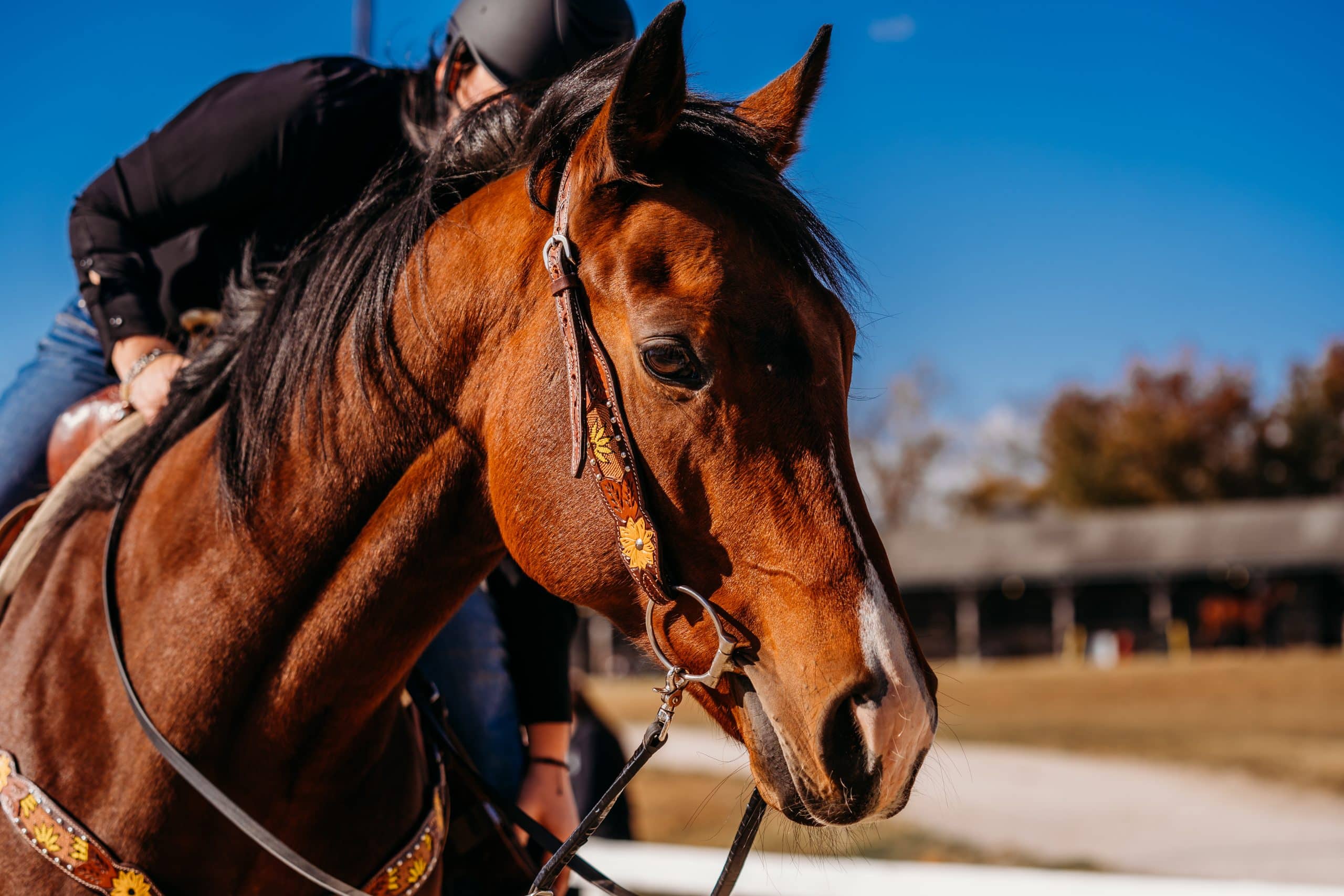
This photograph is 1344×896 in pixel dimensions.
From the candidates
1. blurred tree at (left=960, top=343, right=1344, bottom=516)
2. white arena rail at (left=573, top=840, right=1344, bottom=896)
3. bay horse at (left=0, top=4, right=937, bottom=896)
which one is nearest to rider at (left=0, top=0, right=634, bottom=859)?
bay horse at (left=0, top=4, right=937, bottom=896)

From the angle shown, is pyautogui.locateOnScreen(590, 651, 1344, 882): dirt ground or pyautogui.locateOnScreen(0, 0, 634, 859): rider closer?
pyautogui.locateOnScreen(0, 0, 634, 859): rider

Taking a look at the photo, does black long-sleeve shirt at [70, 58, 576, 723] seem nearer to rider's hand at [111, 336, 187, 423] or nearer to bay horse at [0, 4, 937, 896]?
rider's hand at [111, 336, 187, 423]

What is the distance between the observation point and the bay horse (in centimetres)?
163

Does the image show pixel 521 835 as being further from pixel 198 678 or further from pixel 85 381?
pixel 85 381

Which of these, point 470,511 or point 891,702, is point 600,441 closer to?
point 470,511

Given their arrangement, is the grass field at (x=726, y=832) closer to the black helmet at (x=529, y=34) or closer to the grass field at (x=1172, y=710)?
the grass field at (x=1172, y=710)

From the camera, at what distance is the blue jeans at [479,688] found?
2.62m

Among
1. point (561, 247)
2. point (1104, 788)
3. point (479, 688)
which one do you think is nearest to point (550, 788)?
point (479, 688)

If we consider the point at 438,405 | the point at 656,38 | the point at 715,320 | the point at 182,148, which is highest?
the point at 656,38

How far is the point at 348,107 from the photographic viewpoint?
102 inches

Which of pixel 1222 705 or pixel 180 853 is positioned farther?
pixel 1222 705

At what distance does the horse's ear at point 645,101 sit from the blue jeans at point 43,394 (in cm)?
160

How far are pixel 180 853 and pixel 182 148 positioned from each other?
4.96ft

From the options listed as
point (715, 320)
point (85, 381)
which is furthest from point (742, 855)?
point (85, 381)
